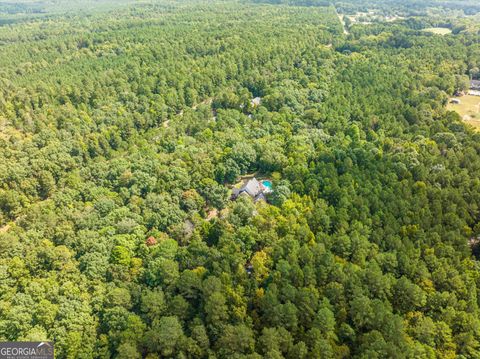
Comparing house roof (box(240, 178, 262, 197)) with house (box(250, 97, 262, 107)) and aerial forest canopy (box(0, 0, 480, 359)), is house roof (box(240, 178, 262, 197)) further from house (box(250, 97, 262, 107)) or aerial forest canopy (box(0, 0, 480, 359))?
house (box(250, 97, 262, 107))

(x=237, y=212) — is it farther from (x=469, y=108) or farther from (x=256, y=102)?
(x=469, y=108)

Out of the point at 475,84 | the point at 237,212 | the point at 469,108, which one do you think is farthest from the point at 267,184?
the point at 475,84

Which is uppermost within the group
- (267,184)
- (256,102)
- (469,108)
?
(256,102)

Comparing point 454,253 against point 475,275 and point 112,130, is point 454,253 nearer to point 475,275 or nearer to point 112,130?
point 475,275

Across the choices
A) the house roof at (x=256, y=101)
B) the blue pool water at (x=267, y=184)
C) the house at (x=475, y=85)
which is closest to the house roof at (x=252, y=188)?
the blue pool water at (x=267, y=184)

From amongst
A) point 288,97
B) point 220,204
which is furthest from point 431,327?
point 288,97

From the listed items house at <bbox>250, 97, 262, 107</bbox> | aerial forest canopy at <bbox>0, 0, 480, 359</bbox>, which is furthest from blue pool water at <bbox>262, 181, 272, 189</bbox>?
house at <bbox>250, 97, 262, 107</bbox>

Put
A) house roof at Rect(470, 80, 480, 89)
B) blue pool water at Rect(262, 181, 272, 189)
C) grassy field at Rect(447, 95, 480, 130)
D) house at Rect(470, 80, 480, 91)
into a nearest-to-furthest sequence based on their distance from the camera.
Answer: blue pool water at Rect(262, 181, 272, 189) → grassy field at Rect(447, 95, 480, 130) → house at Rect(470, 80, 480, 91) → house roof at Rect(470, 80, 480, 89)
